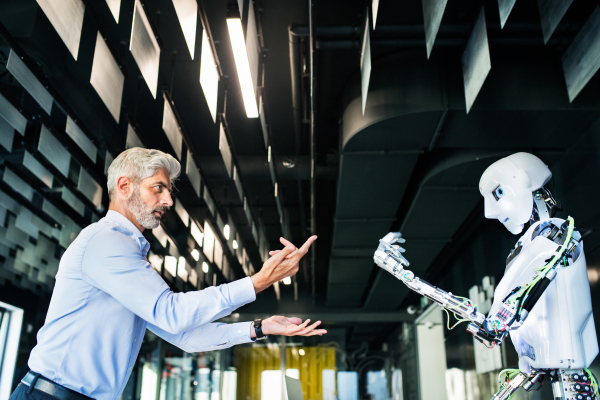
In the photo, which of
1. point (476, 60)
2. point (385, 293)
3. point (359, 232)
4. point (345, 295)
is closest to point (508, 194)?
point (476, 60)

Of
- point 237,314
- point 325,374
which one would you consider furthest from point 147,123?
point 325,374

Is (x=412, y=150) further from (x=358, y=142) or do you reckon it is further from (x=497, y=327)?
(x=497, y=327)

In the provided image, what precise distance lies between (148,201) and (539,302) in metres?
1.86

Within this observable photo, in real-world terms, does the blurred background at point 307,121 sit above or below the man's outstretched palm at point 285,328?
above

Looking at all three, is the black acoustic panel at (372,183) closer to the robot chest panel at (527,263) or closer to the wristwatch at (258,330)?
the robot chest panel at (527,263)

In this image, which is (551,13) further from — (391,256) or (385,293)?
(385,293)

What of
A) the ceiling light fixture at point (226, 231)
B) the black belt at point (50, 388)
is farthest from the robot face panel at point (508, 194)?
the ceiling light fixture at point (226, 231)

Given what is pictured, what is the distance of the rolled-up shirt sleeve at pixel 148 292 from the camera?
1.21 metres

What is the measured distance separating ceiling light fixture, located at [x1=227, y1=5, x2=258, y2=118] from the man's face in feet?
4.59

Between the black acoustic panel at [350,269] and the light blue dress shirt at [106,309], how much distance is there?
6.41m

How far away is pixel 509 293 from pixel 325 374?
11170 mm

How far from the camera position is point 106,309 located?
4.29 feet

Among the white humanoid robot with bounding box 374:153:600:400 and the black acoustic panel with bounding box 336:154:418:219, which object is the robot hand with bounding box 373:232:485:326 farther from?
the black acoustic panel with bounding box 336:154:418:219

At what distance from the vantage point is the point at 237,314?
445 inches
